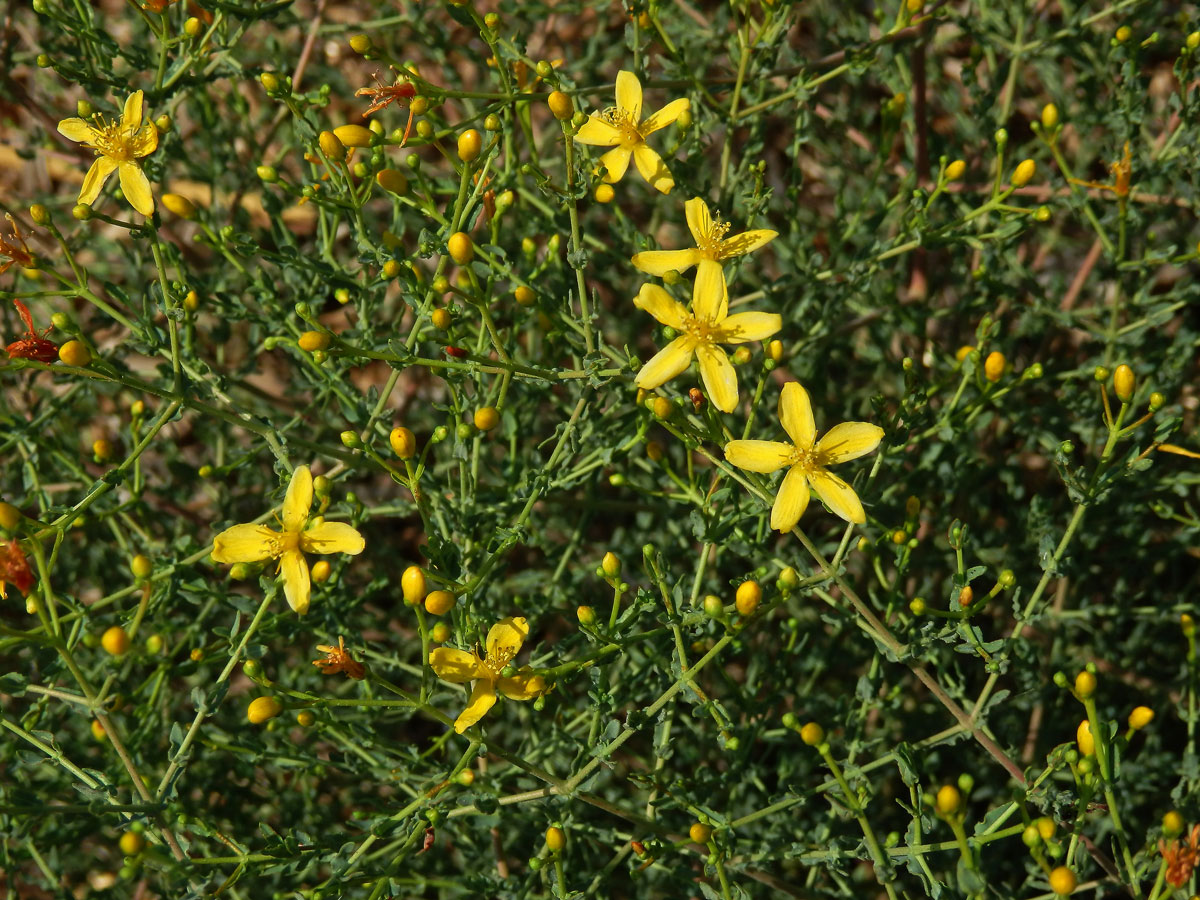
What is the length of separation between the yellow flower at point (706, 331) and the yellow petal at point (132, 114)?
1.29 m

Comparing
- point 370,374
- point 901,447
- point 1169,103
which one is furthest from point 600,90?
point 370,374

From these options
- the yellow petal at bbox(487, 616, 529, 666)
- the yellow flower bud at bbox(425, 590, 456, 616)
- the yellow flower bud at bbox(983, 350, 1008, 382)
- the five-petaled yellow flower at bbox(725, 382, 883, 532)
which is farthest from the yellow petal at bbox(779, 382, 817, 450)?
the yellow flower bud at bbox(425, 590, 456, 616)

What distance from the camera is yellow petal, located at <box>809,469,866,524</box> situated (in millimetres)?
2088

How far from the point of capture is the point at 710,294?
7.43ft

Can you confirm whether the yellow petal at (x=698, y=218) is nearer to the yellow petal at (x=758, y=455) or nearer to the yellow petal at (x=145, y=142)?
the yellow petal at (x=758, y=455)

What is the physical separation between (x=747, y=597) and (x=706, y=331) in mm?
586

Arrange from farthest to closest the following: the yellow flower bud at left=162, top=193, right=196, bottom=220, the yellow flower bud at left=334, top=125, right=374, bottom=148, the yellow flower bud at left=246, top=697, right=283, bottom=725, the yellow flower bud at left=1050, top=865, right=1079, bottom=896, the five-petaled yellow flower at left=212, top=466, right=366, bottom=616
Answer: the yellow flower bud at left=162, top=193, right=196, bottom=220 → the yellow flower bud at left=334, top=125, right=374, bottom=148 → the five-petaled yellow flower at left=212, top=466, right=366, bottom=616 → the yellow flower bud at left=246, top=697, right=283, bottom=725 → the yellow flower bud at left=1050, top=865, right=1079, bottom=896

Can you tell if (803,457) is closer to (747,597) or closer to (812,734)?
(747,597)

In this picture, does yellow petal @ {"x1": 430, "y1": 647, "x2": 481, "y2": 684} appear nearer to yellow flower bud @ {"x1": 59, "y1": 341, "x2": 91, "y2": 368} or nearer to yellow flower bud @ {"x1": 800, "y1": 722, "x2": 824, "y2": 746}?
yellow flower bud @ {"x1": 800, "y1": 722, "x2": 824, "y2": 746}

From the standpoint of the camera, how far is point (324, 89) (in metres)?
2.56

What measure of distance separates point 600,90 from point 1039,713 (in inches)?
81.8

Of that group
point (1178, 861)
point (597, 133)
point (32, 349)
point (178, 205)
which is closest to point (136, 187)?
point (178, 205)

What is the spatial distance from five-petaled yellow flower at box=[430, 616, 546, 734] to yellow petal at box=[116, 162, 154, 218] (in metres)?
1.23

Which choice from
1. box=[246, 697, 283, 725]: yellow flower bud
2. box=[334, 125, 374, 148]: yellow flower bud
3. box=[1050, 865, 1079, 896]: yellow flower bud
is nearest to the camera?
box=[1050, 865, 1079, 896]: yellow flower bud
